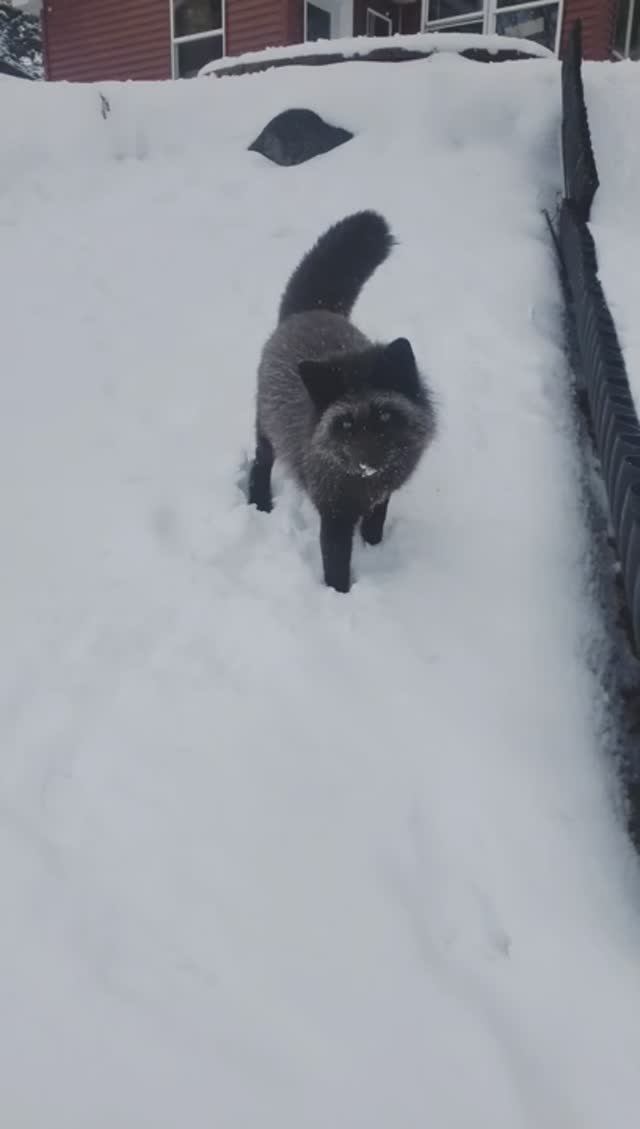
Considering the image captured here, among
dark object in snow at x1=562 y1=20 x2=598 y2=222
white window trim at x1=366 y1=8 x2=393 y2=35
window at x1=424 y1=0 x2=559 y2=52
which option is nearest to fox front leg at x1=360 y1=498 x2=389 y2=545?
dark object in snow at x1=562 y1=20 x2=598 y2=222

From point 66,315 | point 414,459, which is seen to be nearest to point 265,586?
point 414,459

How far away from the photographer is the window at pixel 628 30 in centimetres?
1454

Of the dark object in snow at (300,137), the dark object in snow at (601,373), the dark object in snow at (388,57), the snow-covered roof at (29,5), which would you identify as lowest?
the dark object in snow at (601,373)

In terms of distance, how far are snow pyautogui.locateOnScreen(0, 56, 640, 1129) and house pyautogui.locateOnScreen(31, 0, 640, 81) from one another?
10549mm

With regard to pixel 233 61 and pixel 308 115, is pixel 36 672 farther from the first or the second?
pixel 233 61

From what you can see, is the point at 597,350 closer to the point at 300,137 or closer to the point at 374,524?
the point at 374,524

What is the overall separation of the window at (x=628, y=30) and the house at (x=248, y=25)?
0.02m

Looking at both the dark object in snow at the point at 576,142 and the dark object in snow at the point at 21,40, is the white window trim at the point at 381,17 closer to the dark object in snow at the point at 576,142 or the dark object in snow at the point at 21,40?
the dark object in snow at the point at 576,142

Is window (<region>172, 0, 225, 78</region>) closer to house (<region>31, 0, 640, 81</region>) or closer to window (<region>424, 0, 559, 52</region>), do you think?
house (<region>31, 0, 640, 81</region>)

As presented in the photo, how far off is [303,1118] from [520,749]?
1.40m

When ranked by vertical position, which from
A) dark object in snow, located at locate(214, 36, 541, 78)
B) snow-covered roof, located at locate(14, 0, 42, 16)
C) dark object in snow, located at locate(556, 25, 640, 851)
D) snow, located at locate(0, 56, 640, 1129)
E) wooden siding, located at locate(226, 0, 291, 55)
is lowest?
snow, located at locate(0, 56, 640, 1129)

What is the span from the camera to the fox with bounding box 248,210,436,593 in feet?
11.2

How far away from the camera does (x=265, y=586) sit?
11.8 ft

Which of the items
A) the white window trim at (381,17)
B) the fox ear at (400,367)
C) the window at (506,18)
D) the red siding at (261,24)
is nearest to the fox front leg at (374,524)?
the fox ear at (400,367)
